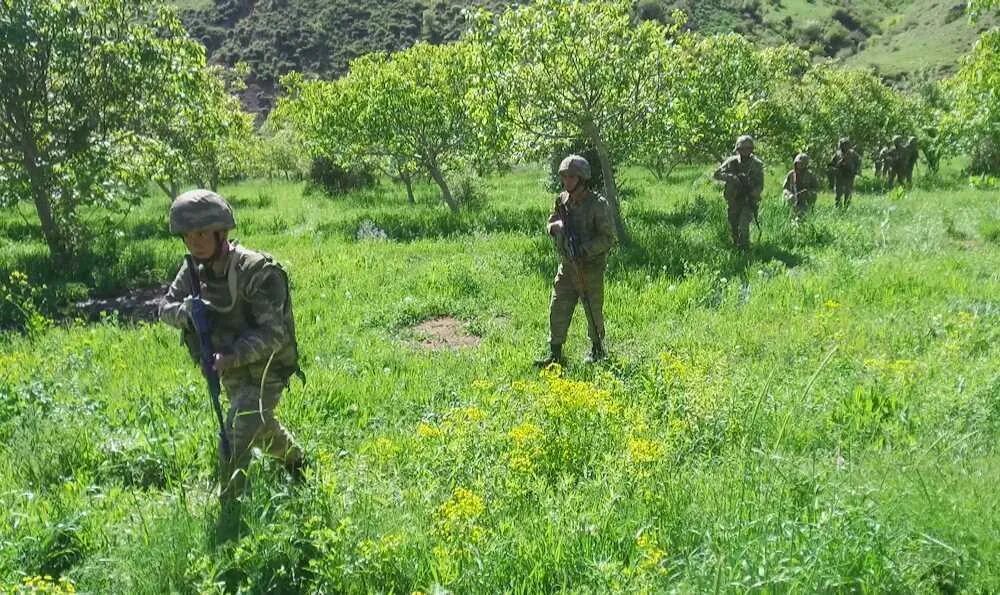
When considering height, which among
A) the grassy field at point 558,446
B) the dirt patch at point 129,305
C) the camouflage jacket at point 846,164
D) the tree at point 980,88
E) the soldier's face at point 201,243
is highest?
the tree at point 980,88

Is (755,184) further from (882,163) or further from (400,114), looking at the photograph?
(882,163)

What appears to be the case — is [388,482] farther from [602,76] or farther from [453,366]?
[602,76]

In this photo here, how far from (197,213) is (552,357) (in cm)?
411

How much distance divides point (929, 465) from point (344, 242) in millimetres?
11823

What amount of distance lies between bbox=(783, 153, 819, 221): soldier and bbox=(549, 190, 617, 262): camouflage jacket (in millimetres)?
9535

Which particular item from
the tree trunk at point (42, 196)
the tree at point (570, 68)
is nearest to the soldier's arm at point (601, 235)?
the tree at point (570, 68)

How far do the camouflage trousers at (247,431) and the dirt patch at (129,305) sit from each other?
6.24 meters

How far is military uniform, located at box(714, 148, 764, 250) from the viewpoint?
11.2 meters

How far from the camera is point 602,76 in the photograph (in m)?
11.7

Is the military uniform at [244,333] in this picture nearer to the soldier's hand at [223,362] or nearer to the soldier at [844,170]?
the soldier's hand at [223,362]

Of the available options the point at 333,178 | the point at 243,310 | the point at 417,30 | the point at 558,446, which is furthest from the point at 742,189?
the point at 417,30

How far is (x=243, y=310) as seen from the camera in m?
3.90

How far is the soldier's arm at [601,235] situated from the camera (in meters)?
6.61

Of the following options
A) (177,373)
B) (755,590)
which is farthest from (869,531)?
(177,373)
